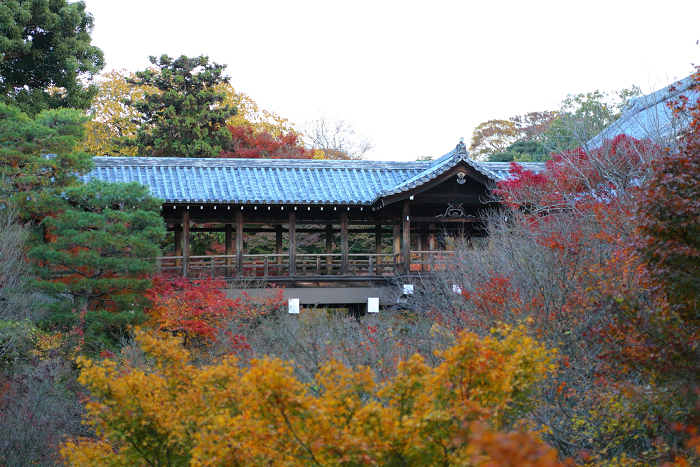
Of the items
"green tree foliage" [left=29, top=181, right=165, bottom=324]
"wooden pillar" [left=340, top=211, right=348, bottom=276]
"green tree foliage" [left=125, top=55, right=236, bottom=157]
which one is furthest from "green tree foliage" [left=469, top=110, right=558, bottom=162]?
"green tree foliage" [left=29, top=181, right=165, bottom=324]

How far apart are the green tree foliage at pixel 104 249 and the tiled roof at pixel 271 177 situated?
10.7 feet

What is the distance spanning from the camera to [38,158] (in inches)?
567

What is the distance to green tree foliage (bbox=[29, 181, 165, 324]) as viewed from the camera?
13.4m

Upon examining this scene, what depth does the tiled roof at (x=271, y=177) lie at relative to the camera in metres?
18.0

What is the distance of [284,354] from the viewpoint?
932 centimetres

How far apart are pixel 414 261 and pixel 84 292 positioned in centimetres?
854

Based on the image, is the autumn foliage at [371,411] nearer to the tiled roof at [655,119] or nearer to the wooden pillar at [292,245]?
the tiled roof at [655,119]

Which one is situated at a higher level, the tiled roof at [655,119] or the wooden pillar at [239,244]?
the tiled roof at [655,119]

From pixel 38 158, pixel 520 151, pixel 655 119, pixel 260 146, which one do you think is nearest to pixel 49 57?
pixel 260 146

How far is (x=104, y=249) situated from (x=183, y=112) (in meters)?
15.0

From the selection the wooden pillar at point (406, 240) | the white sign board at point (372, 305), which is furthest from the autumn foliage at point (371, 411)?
the white sign board at point (372, 305)

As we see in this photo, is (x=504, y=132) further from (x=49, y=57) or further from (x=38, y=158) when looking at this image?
(x=38, y=158)

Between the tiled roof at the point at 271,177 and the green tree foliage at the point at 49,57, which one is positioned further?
the green tree foliage at the point at 49,57

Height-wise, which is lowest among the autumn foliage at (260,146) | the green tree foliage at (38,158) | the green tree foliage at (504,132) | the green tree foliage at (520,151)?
the green tree foliage at (38,158)
